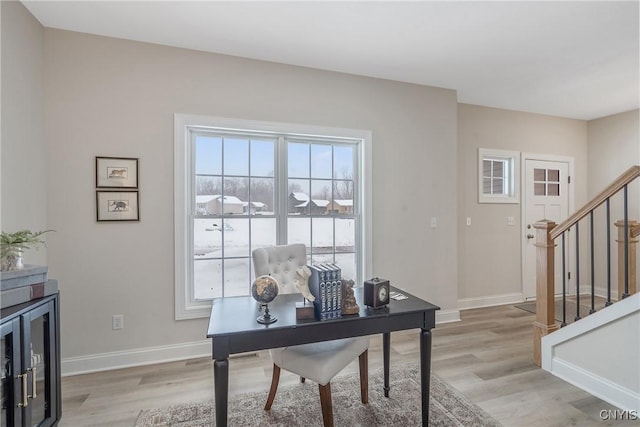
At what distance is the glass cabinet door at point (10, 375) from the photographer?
1391mm

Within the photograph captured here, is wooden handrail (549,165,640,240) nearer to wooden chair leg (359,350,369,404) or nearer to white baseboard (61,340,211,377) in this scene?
wooden chair leg (359,350,369,404)

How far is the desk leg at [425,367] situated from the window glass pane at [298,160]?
191cm

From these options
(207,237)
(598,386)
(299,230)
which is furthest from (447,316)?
(207,237)

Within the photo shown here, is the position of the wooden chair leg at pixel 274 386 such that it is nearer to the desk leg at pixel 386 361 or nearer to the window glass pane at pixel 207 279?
the desk leg at pixel 386 361

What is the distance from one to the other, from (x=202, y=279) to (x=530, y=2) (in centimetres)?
330

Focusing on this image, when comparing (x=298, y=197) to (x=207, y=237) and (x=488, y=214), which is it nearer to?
(x=207, y=237)

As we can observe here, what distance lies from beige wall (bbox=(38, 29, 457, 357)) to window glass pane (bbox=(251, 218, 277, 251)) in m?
0.72

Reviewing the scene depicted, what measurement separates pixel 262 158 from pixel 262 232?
0.72 metres

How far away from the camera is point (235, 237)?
Answer: 293 cm

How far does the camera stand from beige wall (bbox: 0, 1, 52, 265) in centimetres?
195

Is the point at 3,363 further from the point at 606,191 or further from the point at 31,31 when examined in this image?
the point at 606,191

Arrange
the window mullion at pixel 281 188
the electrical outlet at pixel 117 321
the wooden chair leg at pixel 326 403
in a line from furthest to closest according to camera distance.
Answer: the window mullion at pixel 281 188 < the electrical outlet at pixel 117 321 < the wooden chair leg at pixel 326 403

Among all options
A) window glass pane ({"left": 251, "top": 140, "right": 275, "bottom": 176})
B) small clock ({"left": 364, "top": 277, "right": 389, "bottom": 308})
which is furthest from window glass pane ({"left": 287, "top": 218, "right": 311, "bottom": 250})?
small clock ({"left": 364, "top": 277, "right": 389, "bottom": 308})

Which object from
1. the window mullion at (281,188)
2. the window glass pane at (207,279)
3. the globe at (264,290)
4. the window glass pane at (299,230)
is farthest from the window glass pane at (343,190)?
the globe at (264,290)
